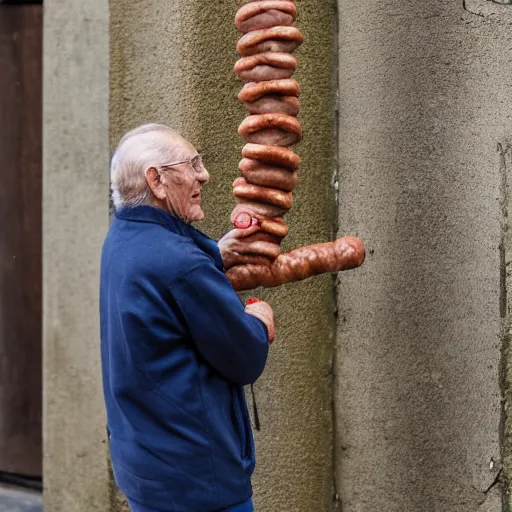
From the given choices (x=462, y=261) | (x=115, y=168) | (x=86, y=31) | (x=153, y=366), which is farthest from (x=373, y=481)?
(x=86, y=31)

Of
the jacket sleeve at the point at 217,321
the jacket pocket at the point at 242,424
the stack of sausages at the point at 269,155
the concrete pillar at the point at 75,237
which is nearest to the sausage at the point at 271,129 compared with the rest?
the stack of sausages at the point at 269,155

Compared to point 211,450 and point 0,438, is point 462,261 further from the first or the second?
point 0,438

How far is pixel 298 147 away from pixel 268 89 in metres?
1.03

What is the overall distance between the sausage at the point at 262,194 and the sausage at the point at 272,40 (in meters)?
0.38

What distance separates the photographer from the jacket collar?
2.03 m

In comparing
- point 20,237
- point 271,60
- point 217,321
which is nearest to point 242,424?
point 217,321

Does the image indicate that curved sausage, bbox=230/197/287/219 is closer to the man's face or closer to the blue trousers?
the man's face

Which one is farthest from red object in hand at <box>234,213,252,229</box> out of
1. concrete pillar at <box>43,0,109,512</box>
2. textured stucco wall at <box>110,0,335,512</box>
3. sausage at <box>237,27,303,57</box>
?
concrete pillar at <box>43,0,109,512</box>

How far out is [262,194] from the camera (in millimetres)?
2326

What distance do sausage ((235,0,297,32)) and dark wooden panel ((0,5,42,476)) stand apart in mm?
2041

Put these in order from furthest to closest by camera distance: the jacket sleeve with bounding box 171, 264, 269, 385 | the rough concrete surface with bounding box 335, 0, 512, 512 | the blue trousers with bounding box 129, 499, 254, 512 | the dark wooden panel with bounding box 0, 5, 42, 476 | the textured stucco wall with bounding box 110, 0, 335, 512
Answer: the dark wooden panel with bounding box 0, 5, 42, 476 → the textured stucco wall with bounding box 110, 0, 335, 512 → the rough concrete surface with bounding box 335, 0, 512, 512 → the blue trousers with bounding box 129, 499, 254, 512 → the jacket sleeve with bounding box 171, 264, 269, 385

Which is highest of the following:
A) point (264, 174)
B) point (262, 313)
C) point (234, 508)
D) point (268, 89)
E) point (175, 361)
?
point (268, 89)

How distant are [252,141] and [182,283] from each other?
584mm

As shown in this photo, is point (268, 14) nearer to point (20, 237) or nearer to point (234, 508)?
point (234, 508)
